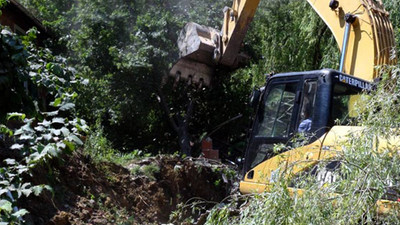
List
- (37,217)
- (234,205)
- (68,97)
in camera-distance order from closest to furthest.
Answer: (68,97) → (234,205) → (37,217)

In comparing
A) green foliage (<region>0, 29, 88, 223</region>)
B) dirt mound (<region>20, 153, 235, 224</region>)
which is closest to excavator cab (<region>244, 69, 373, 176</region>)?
dirt mound (<region>20, 153, 235, 224</region>)

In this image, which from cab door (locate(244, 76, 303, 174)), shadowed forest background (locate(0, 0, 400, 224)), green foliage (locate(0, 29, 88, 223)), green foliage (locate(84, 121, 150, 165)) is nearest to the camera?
green foliage (locate(0, 29, 88, 223))

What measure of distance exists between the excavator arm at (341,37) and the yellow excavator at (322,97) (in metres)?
0.01

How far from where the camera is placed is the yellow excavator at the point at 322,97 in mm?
5762

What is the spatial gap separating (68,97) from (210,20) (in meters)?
9.88

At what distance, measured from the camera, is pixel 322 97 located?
243 inches

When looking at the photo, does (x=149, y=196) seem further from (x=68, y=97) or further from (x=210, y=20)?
(x=210, y=20)

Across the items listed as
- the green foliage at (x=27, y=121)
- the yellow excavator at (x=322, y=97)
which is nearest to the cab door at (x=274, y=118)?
the yellow excavator at (x=322, y=97)

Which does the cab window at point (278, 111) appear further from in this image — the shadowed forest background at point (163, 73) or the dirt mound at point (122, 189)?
the shadowed forest background at point (163, 73)

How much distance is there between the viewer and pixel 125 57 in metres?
13.2

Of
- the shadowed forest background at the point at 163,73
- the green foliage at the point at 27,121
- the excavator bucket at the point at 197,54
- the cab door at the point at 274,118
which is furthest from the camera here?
the shadowed forest background at the point at 163,73

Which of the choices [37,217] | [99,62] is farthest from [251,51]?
[37,217]

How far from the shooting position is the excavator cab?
20.1 ft

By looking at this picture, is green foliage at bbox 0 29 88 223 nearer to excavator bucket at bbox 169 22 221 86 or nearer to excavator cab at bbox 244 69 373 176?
excavator cab at bbox 244 69 373 176
